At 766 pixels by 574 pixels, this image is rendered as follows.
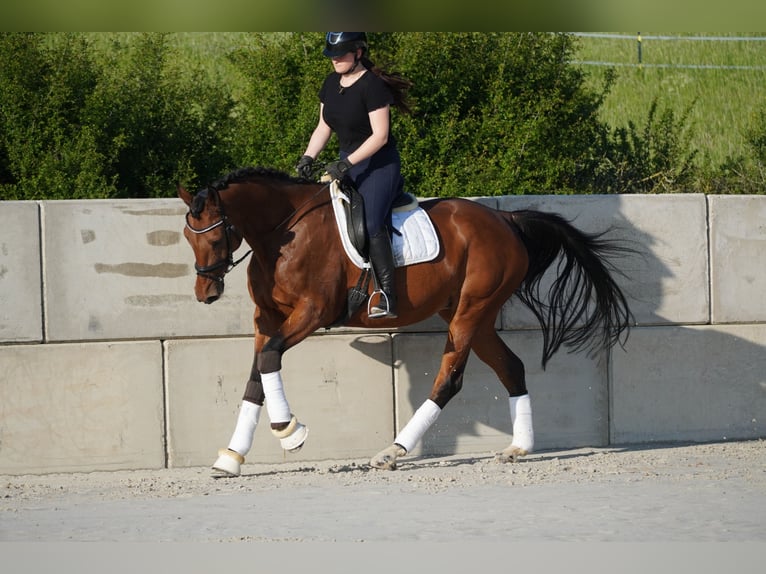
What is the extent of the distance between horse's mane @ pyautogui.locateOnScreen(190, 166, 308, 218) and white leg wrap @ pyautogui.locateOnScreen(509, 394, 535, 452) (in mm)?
2224

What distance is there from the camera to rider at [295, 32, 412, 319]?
289 inches

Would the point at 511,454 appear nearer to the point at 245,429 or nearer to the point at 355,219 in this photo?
the point at 245,429

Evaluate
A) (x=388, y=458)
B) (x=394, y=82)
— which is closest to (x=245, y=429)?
(x=388, y=458)

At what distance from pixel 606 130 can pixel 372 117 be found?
8493 millimetres

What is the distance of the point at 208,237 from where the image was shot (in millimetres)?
7074

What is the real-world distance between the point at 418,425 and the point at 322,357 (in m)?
→ 1.05

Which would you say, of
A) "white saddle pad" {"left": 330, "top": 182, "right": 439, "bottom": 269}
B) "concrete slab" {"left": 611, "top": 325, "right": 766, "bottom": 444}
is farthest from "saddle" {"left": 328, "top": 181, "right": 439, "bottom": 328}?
"concrete slab" {"left": 611, "top": 325, "right": 766, "bottom": 444}

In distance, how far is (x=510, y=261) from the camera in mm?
7816

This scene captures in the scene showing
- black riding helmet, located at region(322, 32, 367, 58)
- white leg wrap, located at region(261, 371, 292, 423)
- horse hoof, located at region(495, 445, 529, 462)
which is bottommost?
horse hoof, located at region(495, 445, 529, 462)

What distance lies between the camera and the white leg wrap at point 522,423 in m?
7.87

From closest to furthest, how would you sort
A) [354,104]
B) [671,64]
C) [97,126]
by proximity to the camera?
1. [354,104]
2. [97,126]
3. [671,64]

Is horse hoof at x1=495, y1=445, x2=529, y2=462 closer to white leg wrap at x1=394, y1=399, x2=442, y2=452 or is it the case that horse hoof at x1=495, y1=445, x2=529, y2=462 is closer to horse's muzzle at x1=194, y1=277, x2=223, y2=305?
white leg wrap at x1=394, y1=399, x2=442, y2=452

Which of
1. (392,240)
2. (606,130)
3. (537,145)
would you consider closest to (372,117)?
(392,240)
